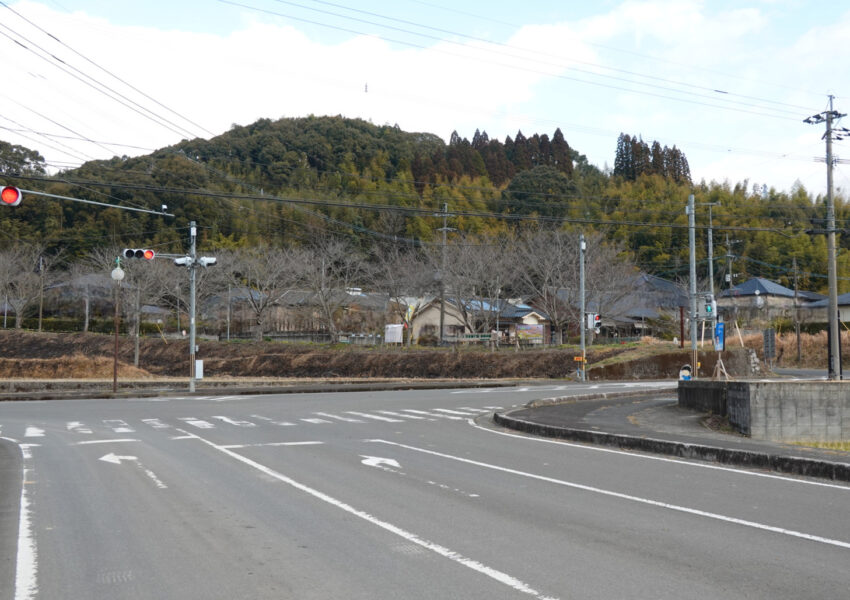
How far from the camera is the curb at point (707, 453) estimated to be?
1005 cm

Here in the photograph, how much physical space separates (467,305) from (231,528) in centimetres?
5137

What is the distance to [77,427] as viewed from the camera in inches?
697

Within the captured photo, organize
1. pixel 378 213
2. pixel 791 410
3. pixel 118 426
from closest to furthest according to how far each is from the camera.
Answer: pixel 791 410 → pixel 118 426 → pixel 378 213

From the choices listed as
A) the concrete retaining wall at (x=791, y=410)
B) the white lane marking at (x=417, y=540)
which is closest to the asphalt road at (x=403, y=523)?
the white lane marking at (x=417, y=540)

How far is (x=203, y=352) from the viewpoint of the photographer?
5556 cm

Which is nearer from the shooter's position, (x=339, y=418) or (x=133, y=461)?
(x=133, y=461)

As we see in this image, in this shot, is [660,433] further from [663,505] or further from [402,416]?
[402,416]

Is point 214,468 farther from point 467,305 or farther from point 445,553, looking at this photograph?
point 467,305

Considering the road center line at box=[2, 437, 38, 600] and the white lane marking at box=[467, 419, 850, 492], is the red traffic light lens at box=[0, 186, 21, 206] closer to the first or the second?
the road center line at box=[2, 437, 38, 600]

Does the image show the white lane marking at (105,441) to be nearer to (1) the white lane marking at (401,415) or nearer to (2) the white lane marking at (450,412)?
(1) the white lane marking at (401,415)

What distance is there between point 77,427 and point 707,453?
1454cm

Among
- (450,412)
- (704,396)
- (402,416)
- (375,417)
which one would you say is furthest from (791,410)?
(375,417)

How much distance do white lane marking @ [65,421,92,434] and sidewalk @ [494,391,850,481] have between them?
10.0m

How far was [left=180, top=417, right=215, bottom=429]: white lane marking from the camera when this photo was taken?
17516 millimetres
